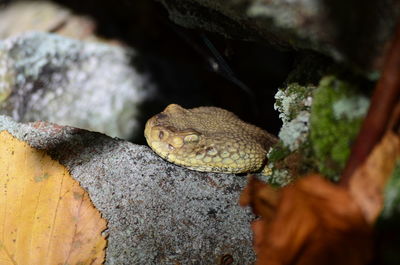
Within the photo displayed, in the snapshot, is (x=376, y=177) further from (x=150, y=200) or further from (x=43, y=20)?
(x=43, y=20)

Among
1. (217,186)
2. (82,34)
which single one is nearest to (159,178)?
(217,186)

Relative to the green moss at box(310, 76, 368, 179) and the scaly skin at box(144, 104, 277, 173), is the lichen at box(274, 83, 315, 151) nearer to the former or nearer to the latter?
the green moss at box(310, 76, 368, 179)

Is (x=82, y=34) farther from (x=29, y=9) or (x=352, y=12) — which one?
(x=352, y=12)

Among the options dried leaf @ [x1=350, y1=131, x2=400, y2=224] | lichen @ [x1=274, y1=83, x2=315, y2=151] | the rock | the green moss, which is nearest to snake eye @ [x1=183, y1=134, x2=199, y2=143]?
lichen @ [x1=274, y1=83, x2=315, y2=151]

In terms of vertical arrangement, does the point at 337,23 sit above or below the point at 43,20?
above

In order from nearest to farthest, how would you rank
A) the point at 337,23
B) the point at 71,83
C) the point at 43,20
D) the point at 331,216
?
1. the point at 331,216
2. the point at 337,23
3. the point at 71,83
4. the point at 43,20

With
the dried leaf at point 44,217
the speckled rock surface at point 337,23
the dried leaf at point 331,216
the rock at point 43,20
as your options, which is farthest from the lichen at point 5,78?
the dried leaf at point 331,216

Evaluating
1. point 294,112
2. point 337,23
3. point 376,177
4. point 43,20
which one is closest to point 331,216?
point 376,177
